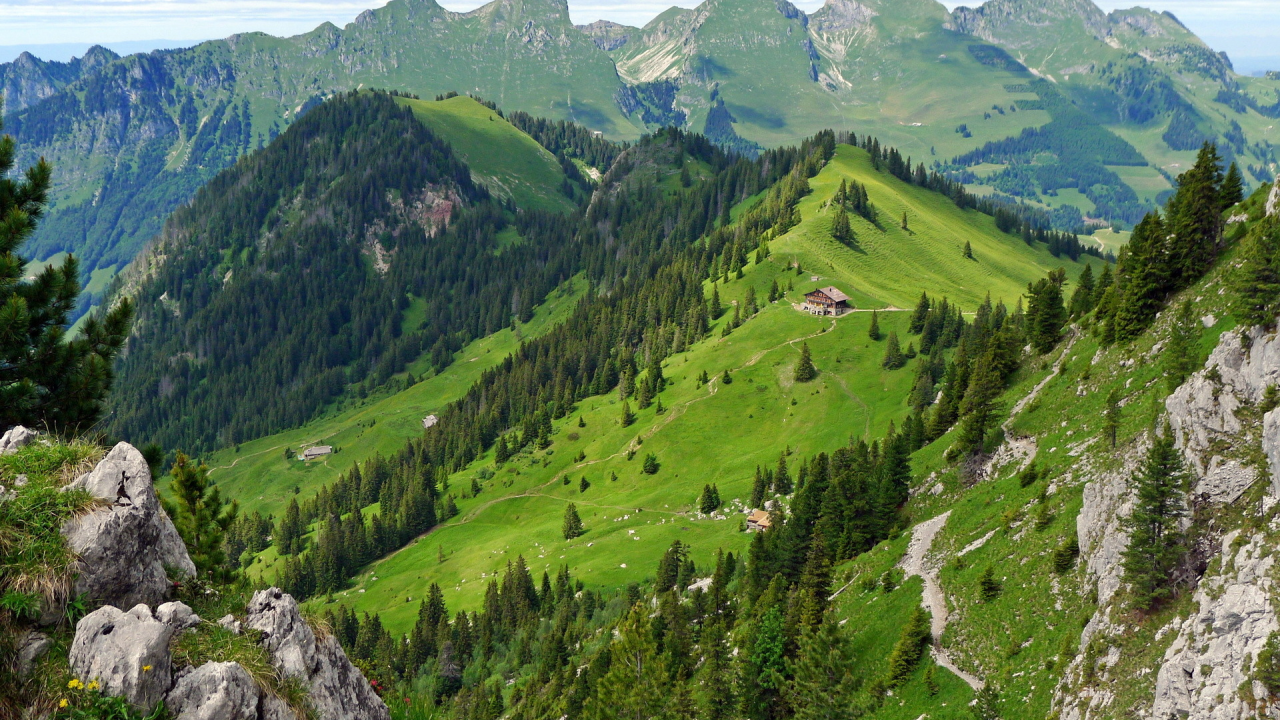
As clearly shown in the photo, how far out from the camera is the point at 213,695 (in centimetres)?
1812

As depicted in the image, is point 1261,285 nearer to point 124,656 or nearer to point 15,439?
point 124,656

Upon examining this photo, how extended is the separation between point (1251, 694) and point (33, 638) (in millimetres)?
48571

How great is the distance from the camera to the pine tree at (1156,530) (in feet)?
158

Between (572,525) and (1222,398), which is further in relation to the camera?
(572,525)

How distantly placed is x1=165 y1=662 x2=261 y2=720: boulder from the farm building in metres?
119

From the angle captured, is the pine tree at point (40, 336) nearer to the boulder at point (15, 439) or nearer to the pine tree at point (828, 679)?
the boulder at point (15, 439)

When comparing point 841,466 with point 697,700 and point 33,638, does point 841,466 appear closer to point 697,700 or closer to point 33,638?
point 697,700

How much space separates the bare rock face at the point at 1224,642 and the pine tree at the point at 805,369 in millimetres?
133505

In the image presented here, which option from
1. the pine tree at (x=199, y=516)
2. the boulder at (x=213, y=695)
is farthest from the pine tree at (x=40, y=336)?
the boulder at (x=213, y=695)

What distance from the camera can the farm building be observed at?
438 ft

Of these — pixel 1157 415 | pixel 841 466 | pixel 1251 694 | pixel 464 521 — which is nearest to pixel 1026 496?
pixel 1157 415

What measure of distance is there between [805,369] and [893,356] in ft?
62.7

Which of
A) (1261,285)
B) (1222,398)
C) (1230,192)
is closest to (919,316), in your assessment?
(1230,192)

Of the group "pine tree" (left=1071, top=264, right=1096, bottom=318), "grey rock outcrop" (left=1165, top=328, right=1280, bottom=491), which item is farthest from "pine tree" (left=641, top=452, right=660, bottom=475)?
"grey rock outcrop" (left=1165, top=328, right=1280, bottom=491)
